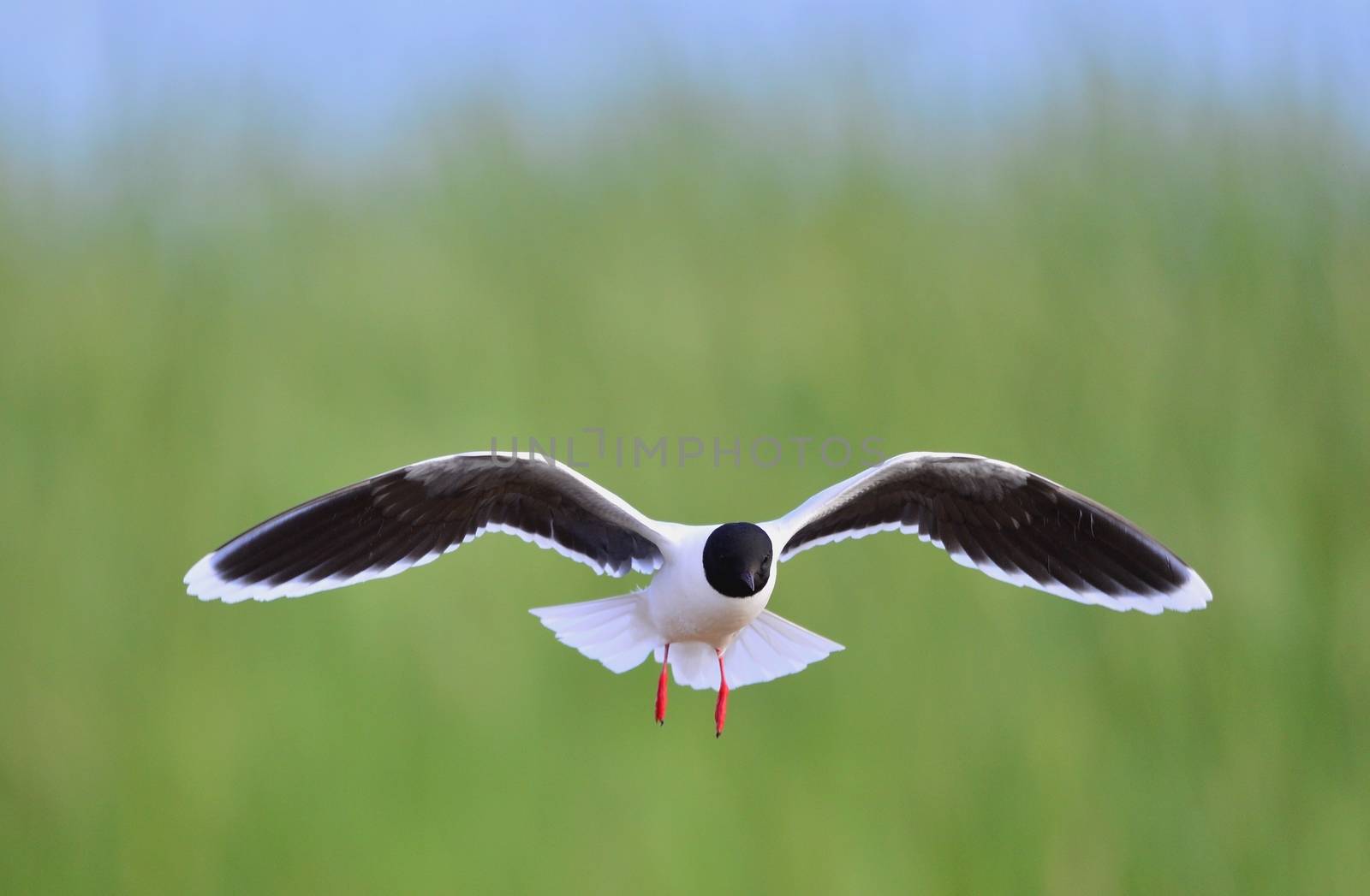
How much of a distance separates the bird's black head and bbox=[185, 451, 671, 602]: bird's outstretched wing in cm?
16

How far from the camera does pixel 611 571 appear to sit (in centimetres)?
204

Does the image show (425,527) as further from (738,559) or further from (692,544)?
(738,559)

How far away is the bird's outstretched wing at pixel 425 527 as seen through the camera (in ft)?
6.00

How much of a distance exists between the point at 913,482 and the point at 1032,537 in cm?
25

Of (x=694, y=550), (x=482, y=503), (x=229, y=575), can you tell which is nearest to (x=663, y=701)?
(x=694, y=550)

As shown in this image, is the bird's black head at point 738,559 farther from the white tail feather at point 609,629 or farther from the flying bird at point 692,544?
the white tail feather at point 609,629

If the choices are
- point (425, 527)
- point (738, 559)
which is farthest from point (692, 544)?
point (425, 527)

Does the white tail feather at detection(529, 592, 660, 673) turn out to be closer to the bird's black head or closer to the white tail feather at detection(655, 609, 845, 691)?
the white tail feather at detection(655, 609, 845, 691)

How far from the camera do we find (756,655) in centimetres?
208

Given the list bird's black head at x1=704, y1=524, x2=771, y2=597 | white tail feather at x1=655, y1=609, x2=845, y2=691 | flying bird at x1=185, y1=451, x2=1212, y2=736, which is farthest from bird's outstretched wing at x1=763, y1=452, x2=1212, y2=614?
bird's black head at x1=704, y1=524, x2=771, y2=597

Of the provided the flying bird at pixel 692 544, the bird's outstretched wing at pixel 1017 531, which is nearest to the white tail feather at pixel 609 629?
the flying bird at pixel 692 544

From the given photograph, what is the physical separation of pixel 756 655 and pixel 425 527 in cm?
64

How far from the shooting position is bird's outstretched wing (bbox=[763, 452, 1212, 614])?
6.56 ft

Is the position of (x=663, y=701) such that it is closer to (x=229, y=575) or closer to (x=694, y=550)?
(x=694, y=550)
